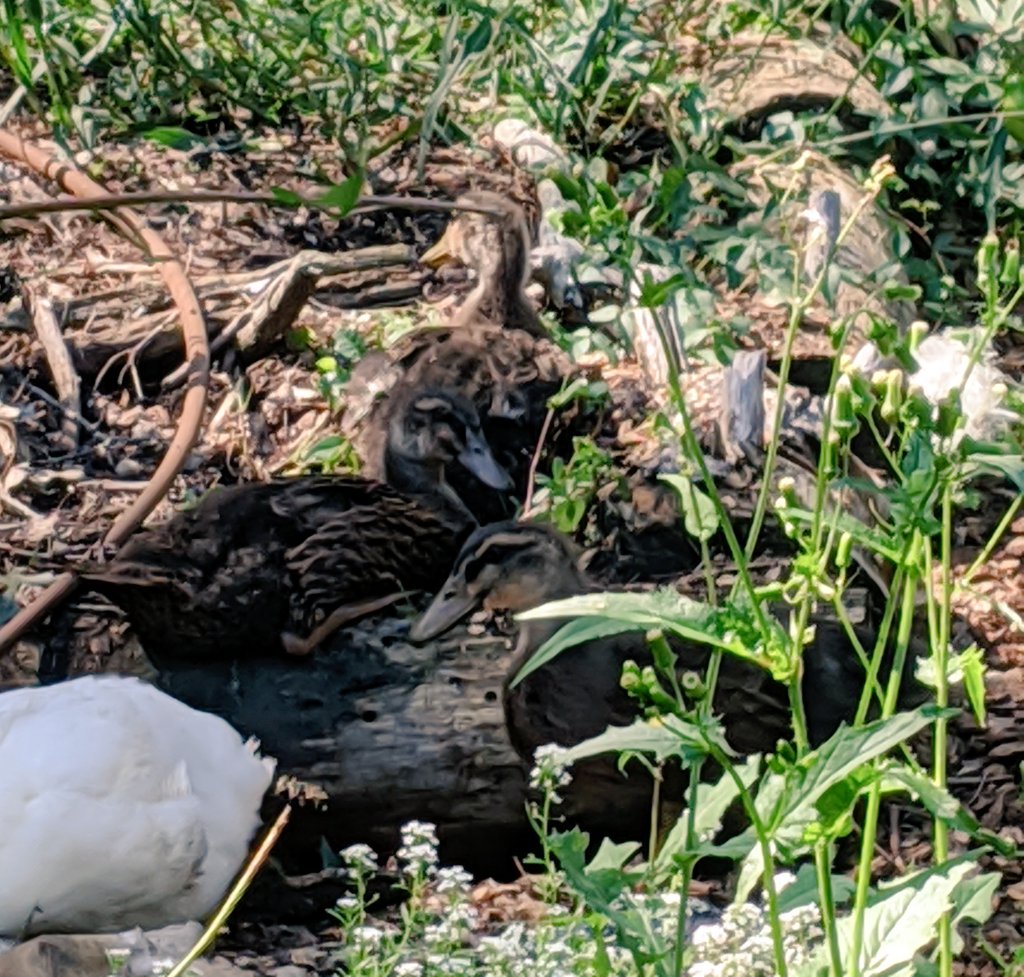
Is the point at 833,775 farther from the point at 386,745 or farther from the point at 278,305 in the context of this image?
the point at 278,305

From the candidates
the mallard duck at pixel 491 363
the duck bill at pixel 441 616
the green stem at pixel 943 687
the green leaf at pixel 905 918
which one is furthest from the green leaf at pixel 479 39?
the green leaf at pixel 905 918

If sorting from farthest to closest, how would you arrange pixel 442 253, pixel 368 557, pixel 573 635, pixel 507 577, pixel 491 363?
pixel 442 253
pixel 491 363
pixel 368 557
pixel 507 577
pixel 573 635

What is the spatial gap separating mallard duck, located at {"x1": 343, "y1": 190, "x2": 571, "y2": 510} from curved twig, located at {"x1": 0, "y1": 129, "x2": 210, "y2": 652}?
49 cm

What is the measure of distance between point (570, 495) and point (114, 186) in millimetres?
2396

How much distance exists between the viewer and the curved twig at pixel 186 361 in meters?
4.16

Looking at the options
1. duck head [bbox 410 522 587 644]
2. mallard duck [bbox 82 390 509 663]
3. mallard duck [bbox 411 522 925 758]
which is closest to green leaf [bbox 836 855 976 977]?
mallard duck [bbox 411 522 925 758]

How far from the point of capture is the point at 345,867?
12.1 feet

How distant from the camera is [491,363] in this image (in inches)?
207

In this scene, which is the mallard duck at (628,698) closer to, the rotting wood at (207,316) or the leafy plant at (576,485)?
the leafy plant at (576,485)

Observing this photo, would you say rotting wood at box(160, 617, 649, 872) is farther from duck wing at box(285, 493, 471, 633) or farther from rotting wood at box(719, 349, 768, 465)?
rotting wood at box(719, 349, 768, 465)

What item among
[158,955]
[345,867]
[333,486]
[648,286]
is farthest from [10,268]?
[648,286]

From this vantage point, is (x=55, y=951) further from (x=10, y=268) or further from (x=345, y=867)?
(x=10, y=268)

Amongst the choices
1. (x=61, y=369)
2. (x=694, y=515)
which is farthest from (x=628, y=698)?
(x=61, y=369)

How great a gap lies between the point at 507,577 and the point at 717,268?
6.58ft
